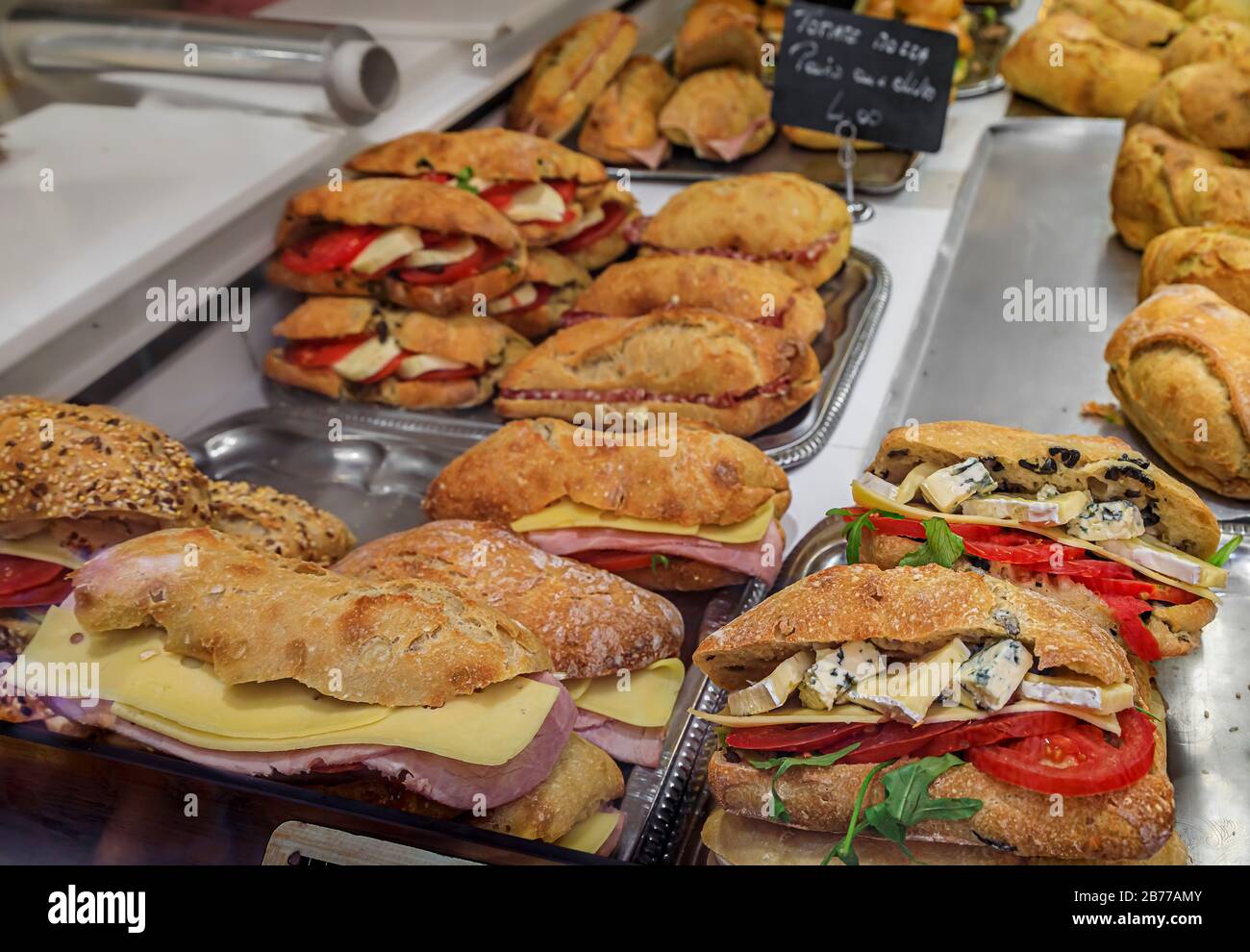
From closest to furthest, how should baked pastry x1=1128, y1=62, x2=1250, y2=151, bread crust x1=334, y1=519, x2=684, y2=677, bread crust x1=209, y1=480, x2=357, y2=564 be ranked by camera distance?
bread crust x1=334, y1=519, x2=684, y2=677 < bread crust x1=209, y1=480, x2=357, y2=564 < baked pastry x1=1128, y1=62, x2=1250, y2=151

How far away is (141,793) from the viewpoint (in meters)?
1.65

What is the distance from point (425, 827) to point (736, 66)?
4341 millimetres

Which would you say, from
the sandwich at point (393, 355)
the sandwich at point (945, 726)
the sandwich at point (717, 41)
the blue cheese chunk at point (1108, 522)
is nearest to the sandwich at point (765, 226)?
the sandwich at point (393, 355)

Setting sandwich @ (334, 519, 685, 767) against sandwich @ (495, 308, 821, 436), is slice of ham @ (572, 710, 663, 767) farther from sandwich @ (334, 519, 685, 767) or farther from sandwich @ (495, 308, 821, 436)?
sandwich @ (495, 308, 821, 436)

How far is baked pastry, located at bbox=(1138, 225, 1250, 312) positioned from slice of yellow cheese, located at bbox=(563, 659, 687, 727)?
2.06 m

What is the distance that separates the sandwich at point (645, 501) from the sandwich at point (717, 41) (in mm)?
2817

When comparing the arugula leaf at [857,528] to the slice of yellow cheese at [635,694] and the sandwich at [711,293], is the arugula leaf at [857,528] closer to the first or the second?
the slice of yellow cheese at [635,694]

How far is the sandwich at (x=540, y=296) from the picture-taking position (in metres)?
3.71

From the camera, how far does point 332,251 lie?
3.54 metres

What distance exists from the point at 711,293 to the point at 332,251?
4.17ft

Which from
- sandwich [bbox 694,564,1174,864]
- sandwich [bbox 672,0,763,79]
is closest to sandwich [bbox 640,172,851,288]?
sandwich [bbox 672,0,763,79]

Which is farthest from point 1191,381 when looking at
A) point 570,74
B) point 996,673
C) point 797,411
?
point 570,74

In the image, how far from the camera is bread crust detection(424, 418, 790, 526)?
8.68 ft
